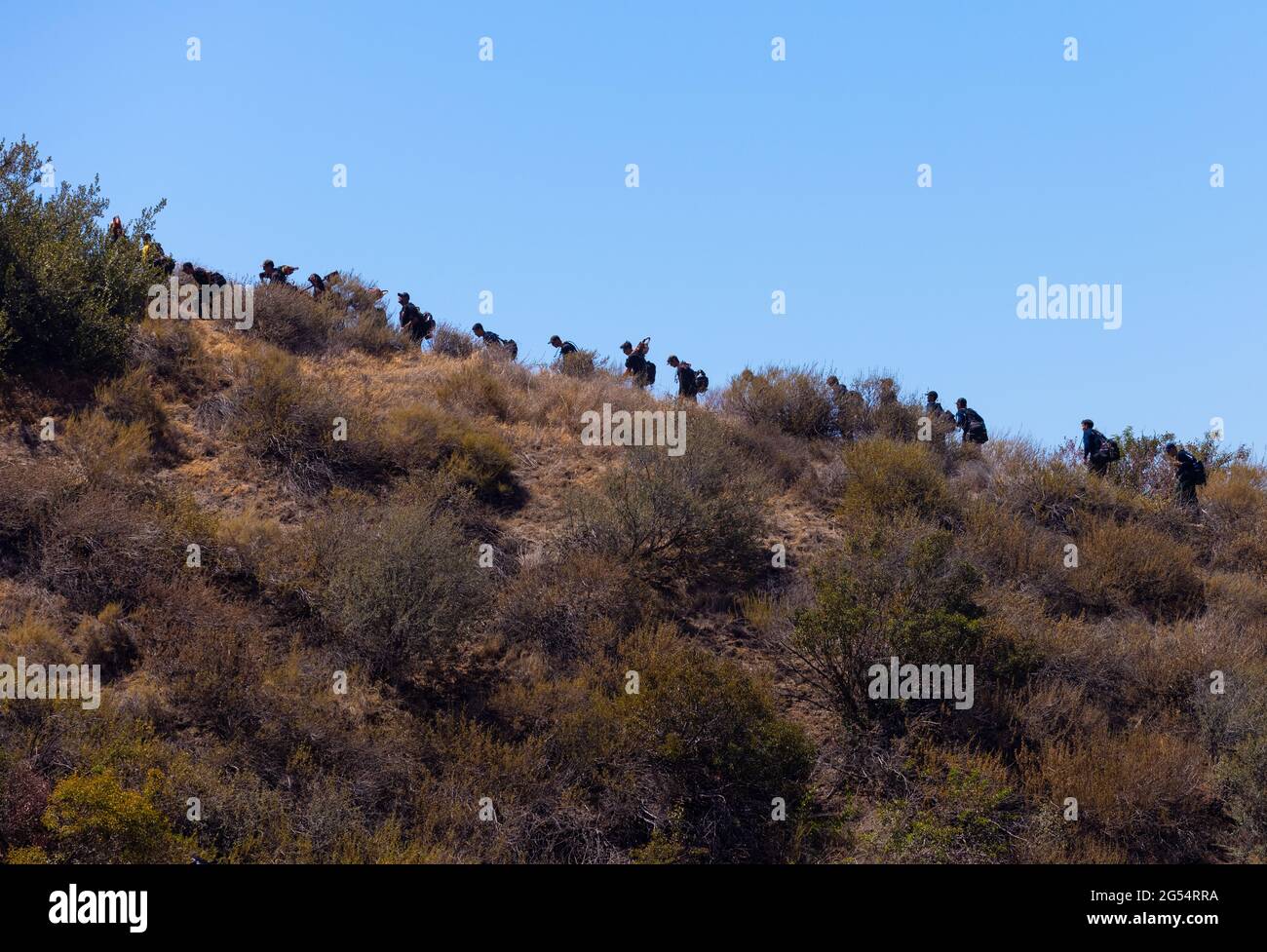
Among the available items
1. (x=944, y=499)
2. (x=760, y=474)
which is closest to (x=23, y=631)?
(x=760, y=474)

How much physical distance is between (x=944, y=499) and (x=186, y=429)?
11076 mm

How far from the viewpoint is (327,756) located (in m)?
11.9

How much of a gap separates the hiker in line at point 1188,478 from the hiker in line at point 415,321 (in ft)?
44.5

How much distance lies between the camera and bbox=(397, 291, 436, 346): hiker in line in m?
23.2

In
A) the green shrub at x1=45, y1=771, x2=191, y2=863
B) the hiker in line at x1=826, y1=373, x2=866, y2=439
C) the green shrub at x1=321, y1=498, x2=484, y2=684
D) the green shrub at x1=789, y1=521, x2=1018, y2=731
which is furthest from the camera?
the hiker in line at x1=826, y1=373, x2=866, y2=439

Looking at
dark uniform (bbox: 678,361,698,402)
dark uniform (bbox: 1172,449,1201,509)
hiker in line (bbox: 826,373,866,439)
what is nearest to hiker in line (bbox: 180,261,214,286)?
dark uniform (bbox: 678,361,698,402)

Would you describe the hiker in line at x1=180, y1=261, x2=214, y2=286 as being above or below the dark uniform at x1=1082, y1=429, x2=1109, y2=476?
above

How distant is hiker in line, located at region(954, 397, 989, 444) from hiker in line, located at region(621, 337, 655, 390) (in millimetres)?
5684

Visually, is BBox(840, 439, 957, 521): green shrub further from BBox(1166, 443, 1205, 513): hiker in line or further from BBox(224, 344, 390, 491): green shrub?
BBox(224, 344, 390, 491): green shrub

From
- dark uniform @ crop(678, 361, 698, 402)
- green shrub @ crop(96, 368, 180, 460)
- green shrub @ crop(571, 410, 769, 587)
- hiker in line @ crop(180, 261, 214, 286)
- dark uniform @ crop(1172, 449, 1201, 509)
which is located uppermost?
hiker in line @ crop(180, 261, 214, 286)

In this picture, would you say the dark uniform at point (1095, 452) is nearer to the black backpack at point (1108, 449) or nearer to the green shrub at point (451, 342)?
the black backpack at point (1108, 449)

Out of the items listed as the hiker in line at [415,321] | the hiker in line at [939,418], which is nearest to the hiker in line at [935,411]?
the hiker in line at [939,418]

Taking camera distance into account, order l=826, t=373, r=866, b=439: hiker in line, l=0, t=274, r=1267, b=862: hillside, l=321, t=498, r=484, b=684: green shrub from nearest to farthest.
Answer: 1. l=0, t=274, r=1267, b=862: hillside
2. l=321, t=498, r=484, b=684: green shrub
3. l=826, t=373, r=866, b=439: hiker in line
